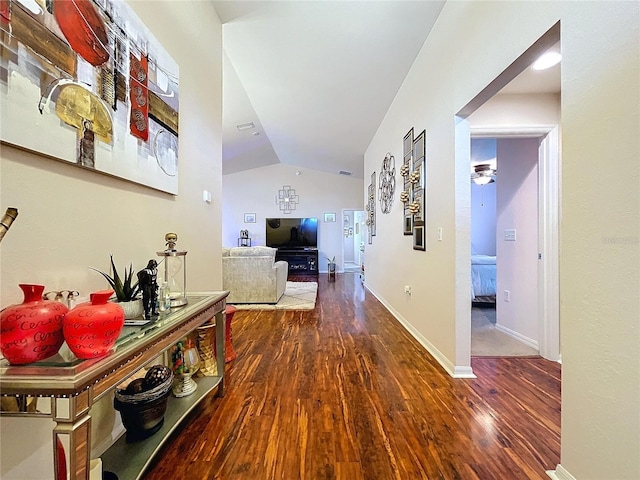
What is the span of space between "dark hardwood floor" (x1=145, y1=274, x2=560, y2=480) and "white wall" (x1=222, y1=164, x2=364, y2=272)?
6.15m

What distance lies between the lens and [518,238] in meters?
2.80

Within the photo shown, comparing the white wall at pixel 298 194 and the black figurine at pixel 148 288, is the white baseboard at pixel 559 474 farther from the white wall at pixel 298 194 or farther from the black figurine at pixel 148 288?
the white wall at pixel 298 194

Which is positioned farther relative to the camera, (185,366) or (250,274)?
(250,274)

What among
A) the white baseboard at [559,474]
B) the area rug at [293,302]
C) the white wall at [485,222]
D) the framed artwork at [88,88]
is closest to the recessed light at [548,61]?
the white baseboard at [559,474]

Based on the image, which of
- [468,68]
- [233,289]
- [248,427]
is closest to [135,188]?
[248,427]

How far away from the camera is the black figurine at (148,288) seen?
115cm

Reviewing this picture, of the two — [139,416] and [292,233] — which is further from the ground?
[292,233]

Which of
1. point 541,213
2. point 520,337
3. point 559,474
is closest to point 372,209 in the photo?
point 541,213

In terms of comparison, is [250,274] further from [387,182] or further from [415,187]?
[415,187]

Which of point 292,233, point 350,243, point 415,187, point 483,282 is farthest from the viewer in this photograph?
point 350,243

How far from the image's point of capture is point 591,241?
1.00m

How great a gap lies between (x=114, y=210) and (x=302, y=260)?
6.94m

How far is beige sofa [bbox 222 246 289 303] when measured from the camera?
4285mm

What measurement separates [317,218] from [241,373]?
674 cm
